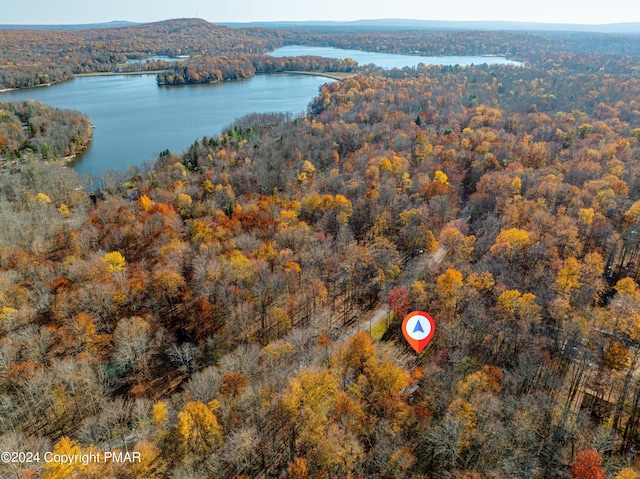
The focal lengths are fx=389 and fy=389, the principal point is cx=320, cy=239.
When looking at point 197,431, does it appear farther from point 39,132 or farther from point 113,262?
point 39,132

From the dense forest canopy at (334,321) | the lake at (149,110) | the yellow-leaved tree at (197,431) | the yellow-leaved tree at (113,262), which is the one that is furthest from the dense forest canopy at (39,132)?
the yellow-leaved tree at (197,431)

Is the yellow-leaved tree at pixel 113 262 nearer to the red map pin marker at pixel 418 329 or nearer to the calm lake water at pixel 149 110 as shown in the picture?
the red map pin marker at pixel 418 329

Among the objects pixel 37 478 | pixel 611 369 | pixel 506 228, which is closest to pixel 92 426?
pixel 37 478

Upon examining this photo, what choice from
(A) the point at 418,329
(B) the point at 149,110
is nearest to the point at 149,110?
(B) the point at 149,110

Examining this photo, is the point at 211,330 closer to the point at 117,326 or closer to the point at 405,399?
the point at 117,326

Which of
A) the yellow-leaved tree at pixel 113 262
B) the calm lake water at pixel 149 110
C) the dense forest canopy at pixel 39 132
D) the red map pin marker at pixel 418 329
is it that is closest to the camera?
the red map pin marker at pixel 418 329

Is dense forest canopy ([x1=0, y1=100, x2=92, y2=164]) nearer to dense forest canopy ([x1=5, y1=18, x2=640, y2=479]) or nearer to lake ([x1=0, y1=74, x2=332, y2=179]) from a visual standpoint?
lake ([x1=0, y1=74, x2=332, y2=179])
